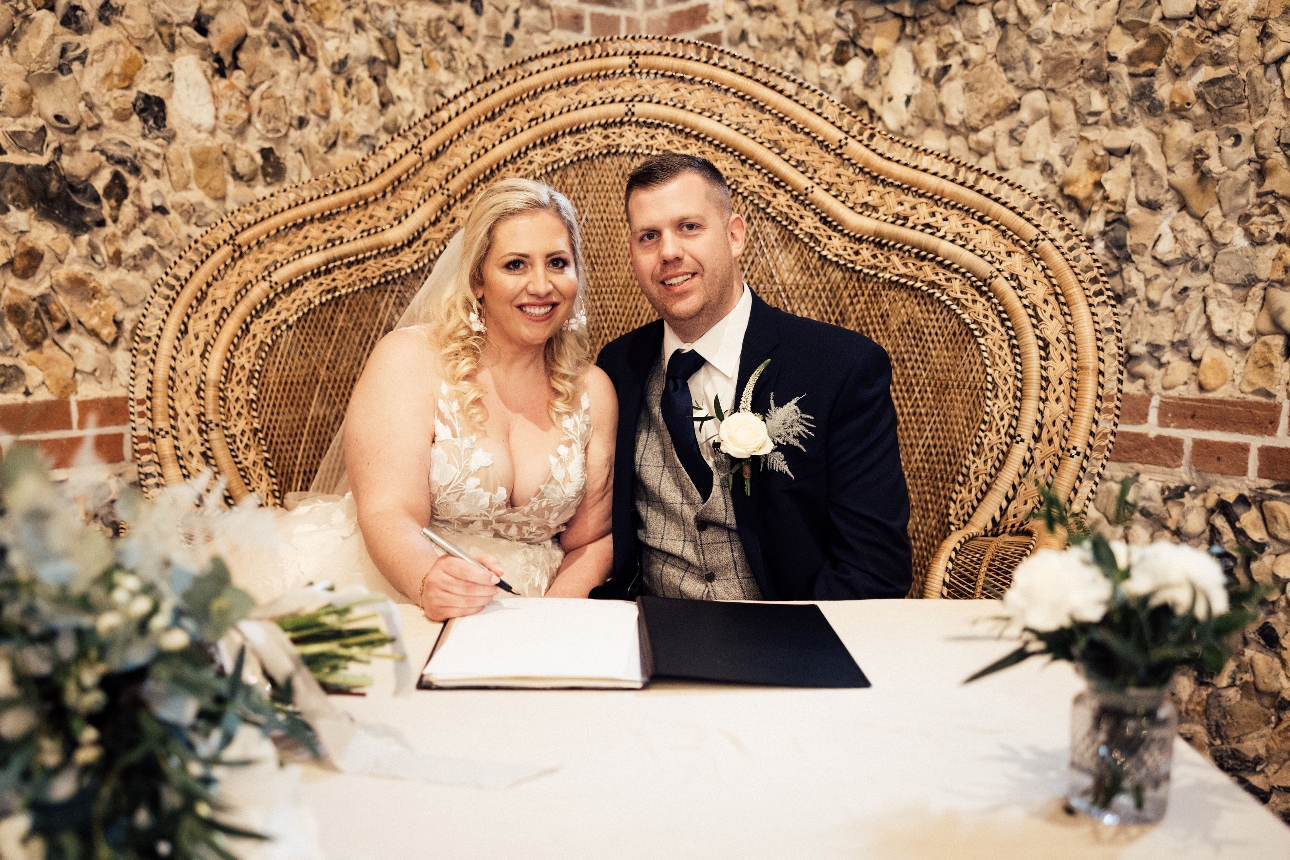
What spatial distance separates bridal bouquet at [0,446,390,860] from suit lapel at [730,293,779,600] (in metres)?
1.34

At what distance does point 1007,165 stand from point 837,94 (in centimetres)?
58

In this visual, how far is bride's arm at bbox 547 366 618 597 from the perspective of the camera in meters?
2.18

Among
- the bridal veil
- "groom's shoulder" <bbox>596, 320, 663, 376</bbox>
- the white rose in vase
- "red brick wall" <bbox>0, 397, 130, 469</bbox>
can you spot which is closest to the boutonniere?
the white rose in vase

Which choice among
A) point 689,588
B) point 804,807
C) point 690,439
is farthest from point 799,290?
point 804,807

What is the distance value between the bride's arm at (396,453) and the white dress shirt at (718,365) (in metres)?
0.61

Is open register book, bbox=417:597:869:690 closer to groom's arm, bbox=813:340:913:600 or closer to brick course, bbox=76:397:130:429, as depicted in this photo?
groom's arm, bbox=813:340:913:600

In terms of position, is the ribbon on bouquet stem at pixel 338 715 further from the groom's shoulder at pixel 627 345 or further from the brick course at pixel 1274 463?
the brick course at pixel 1274 463

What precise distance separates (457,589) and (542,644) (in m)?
0.23

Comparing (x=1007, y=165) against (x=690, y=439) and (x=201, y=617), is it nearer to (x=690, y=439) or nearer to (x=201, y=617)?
(x=690, y=439)

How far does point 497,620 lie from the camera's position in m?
1.37

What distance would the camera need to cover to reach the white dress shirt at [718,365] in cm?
206

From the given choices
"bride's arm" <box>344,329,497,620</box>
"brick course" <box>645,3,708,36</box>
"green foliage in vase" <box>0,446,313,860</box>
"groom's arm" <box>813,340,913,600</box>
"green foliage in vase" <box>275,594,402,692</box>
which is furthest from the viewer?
"brick course" <box>645,3,708,36</box>

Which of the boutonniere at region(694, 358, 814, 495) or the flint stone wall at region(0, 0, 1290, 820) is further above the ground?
the flint stone wall at region(0, 0, 1290, 820)

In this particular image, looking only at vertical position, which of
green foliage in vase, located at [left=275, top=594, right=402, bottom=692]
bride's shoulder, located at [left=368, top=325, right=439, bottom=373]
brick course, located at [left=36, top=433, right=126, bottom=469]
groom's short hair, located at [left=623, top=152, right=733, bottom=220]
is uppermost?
groom's short hair, located at [left=623, top=152, right=733, bottom=220]
